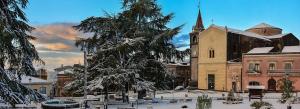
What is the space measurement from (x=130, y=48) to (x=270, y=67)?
→ 27.5 m

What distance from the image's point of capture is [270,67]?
195 feet

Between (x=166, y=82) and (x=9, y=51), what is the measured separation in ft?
92.5

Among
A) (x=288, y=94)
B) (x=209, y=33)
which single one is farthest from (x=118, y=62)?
(x=209, y=33)

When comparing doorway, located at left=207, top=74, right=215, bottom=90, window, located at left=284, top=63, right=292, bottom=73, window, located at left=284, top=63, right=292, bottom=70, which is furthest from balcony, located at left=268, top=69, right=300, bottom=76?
doorway, located at left=207, top=74, right=215, bottom=90

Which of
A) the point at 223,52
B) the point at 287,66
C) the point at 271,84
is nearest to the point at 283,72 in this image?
the point at 287,66

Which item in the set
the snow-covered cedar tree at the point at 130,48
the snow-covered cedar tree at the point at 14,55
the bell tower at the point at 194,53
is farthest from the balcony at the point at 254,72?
the snow-covered cedar tree at the point at 14,55

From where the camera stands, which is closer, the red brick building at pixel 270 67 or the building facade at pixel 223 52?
the red brick building at pixel 270 67

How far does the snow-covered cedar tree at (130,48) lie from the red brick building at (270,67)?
21.0 m

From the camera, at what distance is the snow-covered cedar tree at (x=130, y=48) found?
123 ft

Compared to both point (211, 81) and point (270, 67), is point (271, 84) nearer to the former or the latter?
point (270, 67)

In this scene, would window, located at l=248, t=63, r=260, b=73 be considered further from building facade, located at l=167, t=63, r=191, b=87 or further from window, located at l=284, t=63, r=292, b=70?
building facade, located at l=167, t=63, r=191, b=87

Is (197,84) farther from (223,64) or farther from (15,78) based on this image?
(15,78)

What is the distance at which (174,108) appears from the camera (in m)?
33.1

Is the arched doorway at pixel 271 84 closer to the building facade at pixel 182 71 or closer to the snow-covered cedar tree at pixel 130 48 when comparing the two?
the snow-covered cedar tree at pixel 130 48
